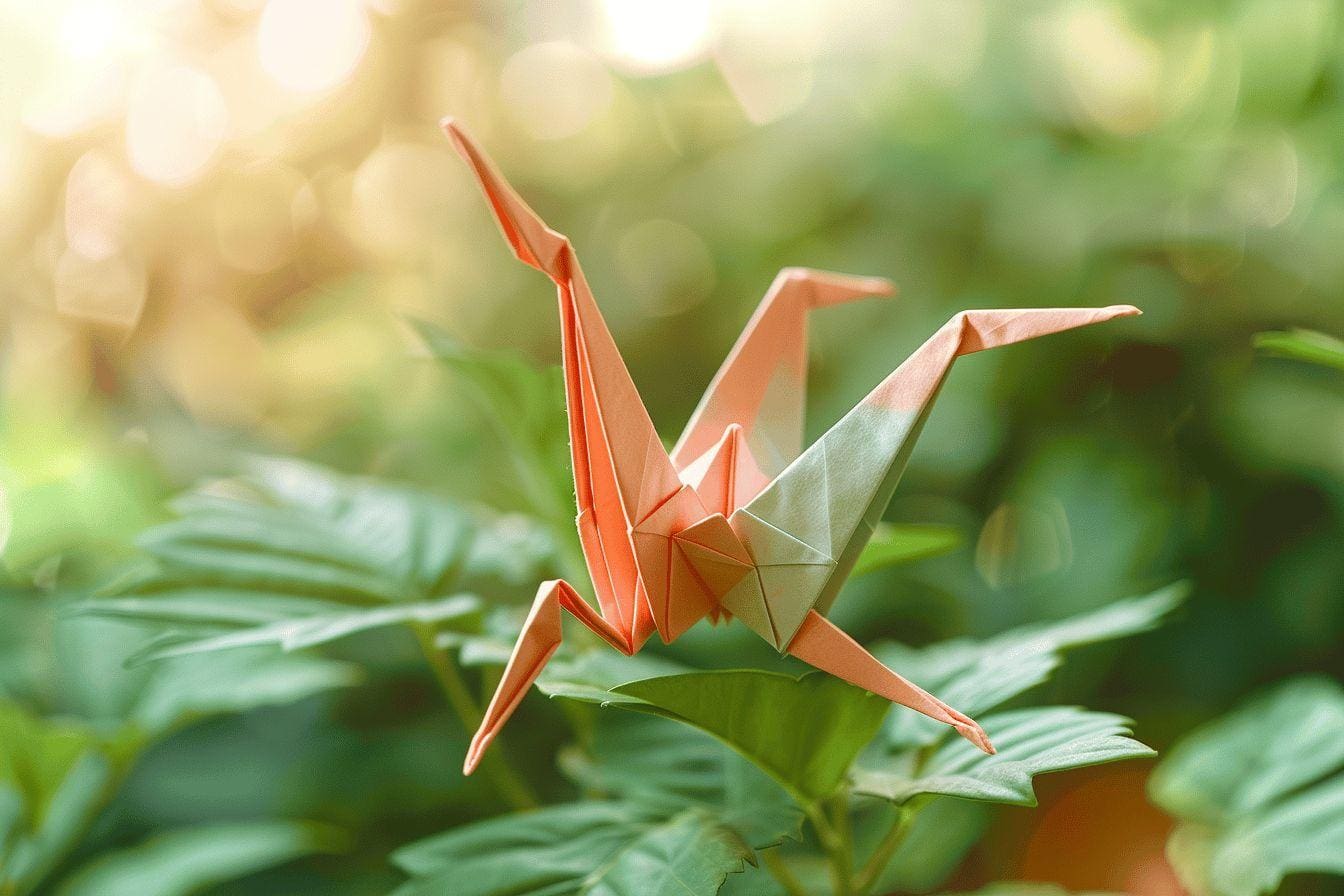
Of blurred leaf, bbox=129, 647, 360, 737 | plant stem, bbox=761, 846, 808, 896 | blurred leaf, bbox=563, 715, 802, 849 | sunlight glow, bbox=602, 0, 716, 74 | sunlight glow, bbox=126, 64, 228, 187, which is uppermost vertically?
sunlight glow, bbox=602, 0, 716, 74

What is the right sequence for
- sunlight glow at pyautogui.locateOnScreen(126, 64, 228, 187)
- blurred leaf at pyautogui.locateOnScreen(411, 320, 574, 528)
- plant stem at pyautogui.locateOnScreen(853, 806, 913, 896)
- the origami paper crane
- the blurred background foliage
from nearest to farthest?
the origami paper crane, plant stem at pyautogui.locateOnScreen(853, 806, 913, 896), blurred leaf at pyautogui.locateOnScreen(411, 320, 574, 528), the blurred background foliage, sunlight glow at pyautogui.locateOnScreen(126, 64, 228, 187)

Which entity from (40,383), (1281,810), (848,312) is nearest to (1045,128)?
(848,312)

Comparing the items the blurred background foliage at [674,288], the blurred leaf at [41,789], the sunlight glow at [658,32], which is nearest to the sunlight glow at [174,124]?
the blurred background foliage at [674,288]

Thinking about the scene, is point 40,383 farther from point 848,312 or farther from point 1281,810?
point 1281,810

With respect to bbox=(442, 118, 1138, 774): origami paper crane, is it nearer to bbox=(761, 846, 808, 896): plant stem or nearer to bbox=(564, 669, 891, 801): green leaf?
bbox=(564, 669, 891, 801): green leaf

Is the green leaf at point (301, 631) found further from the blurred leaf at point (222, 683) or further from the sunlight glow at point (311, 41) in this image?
the sunlight glow at point (311, 41)

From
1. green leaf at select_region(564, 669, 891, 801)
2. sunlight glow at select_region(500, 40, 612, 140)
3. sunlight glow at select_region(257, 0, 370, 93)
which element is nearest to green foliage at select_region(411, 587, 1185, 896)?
green leaf at select_region(564, 669, 891, 801)

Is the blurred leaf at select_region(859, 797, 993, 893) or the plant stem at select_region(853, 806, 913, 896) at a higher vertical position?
the plant stem at select_region(853, 806, 913, 896)
